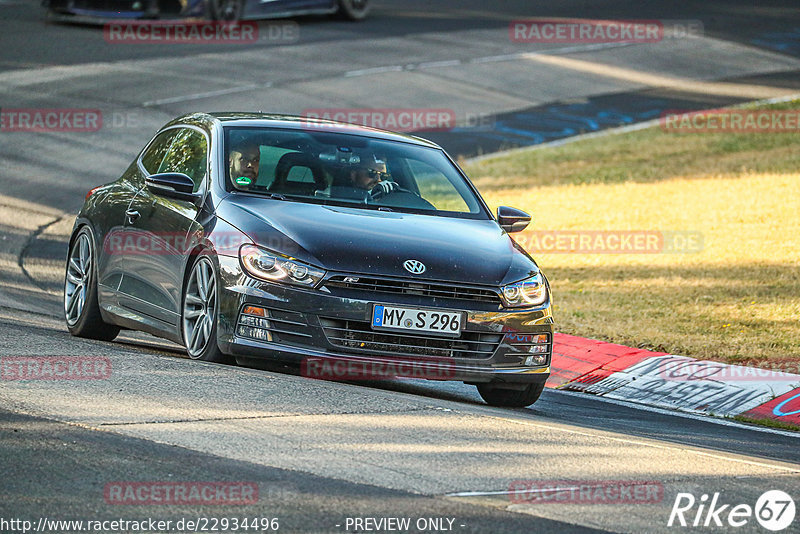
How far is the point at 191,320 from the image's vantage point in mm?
8195

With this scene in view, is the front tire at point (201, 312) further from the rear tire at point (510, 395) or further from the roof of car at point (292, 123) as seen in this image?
the rear tire at point (510, 395)

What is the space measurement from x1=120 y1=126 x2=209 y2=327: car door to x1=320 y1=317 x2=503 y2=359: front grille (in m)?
1.24

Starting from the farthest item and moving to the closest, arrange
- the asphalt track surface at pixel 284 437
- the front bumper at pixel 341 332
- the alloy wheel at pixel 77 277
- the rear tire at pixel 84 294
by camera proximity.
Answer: the alloy wheel at pixel 77 277, the rear tire at pixel 84 294, the front bumper at pixel 341 332, the asphalt track surface at pixel 284 437

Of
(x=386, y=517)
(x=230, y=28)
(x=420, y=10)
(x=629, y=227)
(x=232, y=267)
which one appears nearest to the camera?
(x=386, y=517)

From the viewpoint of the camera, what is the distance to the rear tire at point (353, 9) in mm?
29317

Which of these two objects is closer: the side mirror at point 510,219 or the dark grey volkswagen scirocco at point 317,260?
the dark grey volkswagen scirocco at point 317,260

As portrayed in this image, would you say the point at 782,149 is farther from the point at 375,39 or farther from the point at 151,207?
the point at 151,207

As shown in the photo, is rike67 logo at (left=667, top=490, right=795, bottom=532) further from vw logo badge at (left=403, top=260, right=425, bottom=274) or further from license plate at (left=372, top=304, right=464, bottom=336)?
vw logo badge at (left=403, top=260, right=425, bottom=274)

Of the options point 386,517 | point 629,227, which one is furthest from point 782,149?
point 386,517

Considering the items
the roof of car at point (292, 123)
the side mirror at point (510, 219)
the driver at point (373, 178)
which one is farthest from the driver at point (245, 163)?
the side mirror at point (510, 219)

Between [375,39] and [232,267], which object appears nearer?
[232,267]

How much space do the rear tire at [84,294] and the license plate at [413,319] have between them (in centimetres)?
270

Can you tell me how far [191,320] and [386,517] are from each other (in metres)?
3.39

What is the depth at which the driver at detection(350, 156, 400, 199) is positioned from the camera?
8.74 meters
